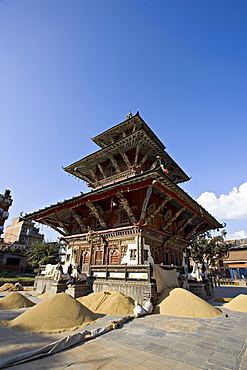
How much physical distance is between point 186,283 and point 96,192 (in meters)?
8.87

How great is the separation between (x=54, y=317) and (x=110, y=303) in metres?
3.36

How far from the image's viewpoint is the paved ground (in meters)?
4.05

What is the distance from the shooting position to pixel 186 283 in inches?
519

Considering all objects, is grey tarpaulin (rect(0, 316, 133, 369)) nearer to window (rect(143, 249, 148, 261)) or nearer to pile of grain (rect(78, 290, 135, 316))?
pile of grain (rect(78, 290, 135, 316))

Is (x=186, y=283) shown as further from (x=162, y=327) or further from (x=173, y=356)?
(x=173, y=356)

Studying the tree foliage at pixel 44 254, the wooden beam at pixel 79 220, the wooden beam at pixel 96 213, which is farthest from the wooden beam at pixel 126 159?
the tree foliage at pixel 44 254

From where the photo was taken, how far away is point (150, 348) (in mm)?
4910

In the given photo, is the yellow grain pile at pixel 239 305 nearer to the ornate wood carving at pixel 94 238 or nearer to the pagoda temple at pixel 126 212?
the pagoda temple at pixel 126 212

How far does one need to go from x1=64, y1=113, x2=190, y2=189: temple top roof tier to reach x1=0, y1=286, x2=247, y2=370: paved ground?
1121 cm

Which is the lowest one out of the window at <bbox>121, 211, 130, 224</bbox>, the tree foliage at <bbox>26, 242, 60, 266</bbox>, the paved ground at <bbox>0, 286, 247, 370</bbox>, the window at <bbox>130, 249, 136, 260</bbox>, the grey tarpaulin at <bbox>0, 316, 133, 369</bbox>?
the paved ground at <bbox>0, 286, 247, 370</bbox>

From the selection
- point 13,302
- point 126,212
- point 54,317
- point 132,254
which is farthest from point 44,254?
point 54,317

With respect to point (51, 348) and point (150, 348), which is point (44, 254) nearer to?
point (51, 348)

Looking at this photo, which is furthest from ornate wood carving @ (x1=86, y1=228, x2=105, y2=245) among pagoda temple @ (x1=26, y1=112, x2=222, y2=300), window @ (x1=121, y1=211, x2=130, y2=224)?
window @ (x1=121, y1=211, x2=130, y2=224)

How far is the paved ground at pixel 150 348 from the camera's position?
4051mm
